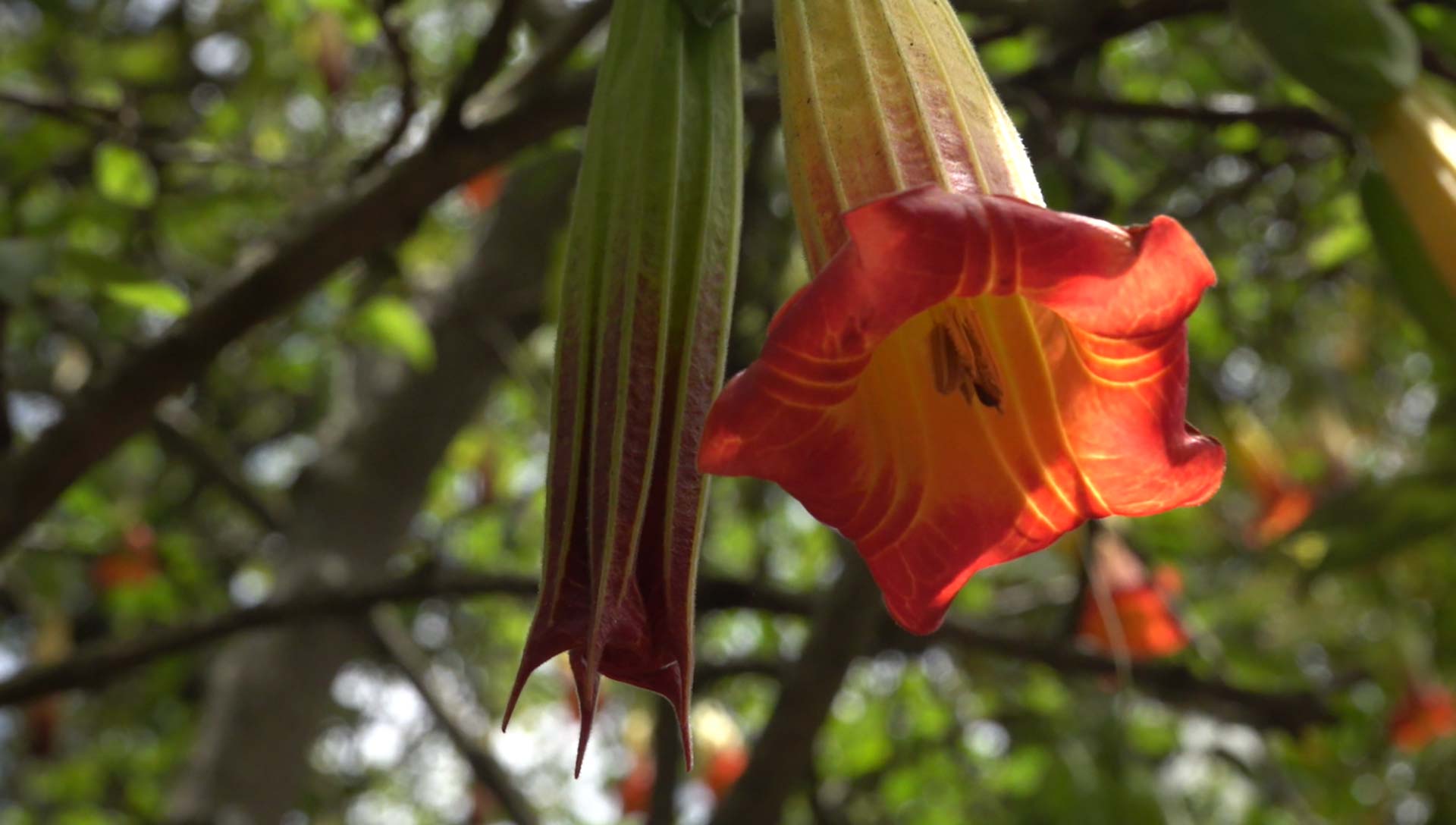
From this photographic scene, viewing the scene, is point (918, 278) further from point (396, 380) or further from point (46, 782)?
point (46, 782)

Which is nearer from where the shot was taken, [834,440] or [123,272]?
[834,440]

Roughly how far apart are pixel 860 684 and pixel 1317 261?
6.35 ft

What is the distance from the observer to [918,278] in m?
0.70

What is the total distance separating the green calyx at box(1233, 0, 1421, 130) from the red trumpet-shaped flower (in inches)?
10.4

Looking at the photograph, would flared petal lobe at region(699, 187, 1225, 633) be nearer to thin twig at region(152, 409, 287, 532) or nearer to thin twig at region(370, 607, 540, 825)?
thin twig at region(152, 409, 287, 532)

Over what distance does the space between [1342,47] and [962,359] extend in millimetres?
375

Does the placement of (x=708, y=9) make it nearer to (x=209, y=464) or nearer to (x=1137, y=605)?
(x=1137, y=605)

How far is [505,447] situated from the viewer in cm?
485

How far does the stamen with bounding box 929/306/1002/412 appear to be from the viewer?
91 centimetres

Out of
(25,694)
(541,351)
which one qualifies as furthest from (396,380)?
(25,694)

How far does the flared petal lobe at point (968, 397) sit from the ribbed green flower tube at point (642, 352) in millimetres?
83

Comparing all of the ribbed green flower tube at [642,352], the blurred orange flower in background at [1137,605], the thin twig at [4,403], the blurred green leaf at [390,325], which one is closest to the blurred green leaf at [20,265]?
the thin twig at [4,403]

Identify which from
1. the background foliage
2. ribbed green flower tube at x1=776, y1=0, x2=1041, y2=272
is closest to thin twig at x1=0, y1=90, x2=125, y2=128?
the background foliage

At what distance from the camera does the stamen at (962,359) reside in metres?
0.91
